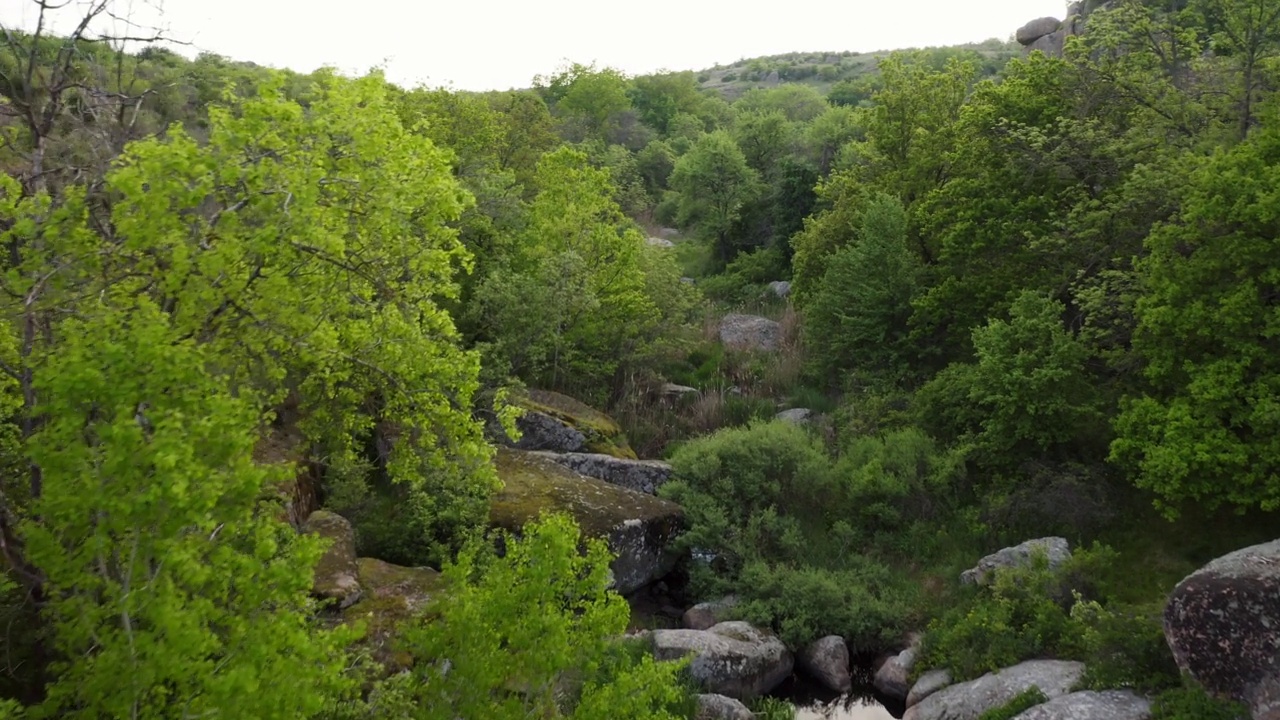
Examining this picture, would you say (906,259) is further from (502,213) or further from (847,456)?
(502,213)

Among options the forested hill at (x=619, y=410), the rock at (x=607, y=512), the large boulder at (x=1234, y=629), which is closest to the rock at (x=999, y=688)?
the forested hill at (x=619, y=410)

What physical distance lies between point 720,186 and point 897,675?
91.5 feet

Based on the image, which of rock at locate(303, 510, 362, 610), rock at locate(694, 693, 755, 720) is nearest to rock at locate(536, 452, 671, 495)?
rock at locate(303, 510, 362, 610)

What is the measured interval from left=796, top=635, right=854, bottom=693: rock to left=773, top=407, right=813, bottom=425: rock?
7751 mm

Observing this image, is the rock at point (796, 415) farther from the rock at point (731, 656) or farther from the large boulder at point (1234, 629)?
the large boulder at point (1234, 629)

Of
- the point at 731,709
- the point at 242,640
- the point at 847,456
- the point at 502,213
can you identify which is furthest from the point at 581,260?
the point at 242,640

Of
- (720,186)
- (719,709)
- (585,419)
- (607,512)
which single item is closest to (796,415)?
(585,419)

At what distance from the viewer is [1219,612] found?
1065 cm

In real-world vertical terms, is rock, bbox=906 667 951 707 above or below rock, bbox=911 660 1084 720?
below

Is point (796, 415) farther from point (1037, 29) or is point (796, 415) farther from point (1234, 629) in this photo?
point (1037, 29)

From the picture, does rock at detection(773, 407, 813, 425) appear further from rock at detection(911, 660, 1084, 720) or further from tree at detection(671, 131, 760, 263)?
tree at detection(671, 131, 760, 263)

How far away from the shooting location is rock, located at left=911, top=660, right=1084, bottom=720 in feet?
39.2

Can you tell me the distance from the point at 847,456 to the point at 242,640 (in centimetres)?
1517

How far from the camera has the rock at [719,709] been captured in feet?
40.4
